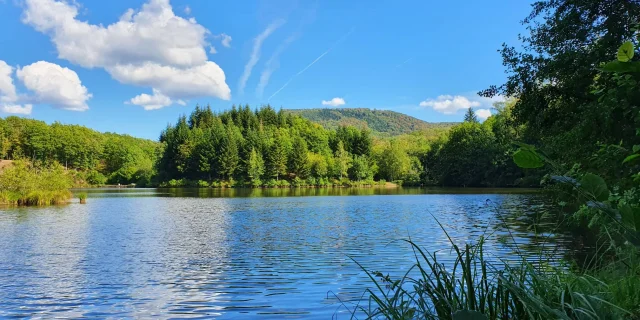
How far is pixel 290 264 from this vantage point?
42.3ft

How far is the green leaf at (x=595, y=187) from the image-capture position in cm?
170

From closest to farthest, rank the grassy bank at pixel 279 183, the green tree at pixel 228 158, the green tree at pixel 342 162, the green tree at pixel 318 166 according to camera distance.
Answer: the grassy bank at pixel 279 183
the green tree at pixel 228 158
the green tree at pixel 318 166
the green tree at pixel 342 162

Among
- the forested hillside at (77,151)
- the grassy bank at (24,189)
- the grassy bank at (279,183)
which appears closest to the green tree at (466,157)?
the grassy bank at (279,183)

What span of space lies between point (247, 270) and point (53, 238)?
33.0ft

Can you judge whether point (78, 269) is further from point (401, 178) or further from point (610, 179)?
point (401, 178)

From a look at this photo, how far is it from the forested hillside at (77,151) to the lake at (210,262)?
311 ft

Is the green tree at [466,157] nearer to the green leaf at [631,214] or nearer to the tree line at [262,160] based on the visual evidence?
the tree line at [262,160]

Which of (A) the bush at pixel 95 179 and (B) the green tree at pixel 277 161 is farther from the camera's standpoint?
(A) the bush at pixel 95 179

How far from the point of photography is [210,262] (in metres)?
13.5

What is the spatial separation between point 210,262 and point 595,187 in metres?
12.8

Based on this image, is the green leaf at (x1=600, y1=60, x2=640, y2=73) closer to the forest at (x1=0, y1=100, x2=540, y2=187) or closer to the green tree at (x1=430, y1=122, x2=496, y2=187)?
the green tree at (x1=430, y1=122, x2=496, y2=187)

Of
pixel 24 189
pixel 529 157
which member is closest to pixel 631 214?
pixel 529 157

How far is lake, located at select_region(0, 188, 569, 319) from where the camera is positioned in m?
8.77

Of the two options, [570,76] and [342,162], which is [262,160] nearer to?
[342,162]
